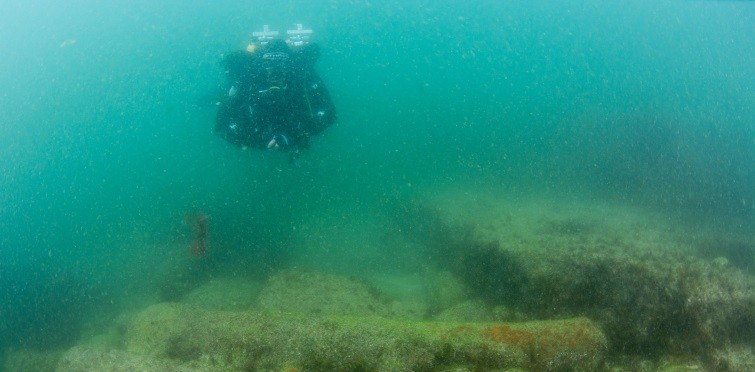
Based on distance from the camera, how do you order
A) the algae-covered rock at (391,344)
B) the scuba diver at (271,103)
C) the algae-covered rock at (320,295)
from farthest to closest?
the scuba diver at (271,103), the algae-covered rock at (320,295), the algae-covered rock at (391,344)

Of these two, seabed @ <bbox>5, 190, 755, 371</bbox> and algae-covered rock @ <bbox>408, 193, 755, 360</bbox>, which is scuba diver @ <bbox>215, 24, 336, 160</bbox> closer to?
seabed @ <bbox>5, 190, 755, 371</bbox>

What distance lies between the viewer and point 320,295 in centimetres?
594

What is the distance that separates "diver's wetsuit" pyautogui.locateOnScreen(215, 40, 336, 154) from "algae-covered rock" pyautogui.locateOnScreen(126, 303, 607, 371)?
567 cm

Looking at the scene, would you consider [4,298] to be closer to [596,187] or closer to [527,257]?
[527,257]

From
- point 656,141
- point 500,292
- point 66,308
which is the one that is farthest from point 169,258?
point 656,141

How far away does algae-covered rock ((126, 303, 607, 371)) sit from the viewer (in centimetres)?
331

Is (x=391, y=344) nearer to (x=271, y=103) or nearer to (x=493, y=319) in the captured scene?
(x=493, y=319)

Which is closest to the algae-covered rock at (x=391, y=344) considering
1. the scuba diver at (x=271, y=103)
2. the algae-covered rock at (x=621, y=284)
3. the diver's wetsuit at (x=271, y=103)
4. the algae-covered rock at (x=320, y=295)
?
the algae-covered rock at (x=621, y=284)

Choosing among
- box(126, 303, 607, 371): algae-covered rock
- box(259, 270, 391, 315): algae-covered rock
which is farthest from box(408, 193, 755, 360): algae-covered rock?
box(259, 270, 391, 315): algae-covered rock

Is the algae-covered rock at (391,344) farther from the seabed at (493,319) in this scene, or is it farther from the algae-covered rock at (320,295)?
the algae-covered rock at (320,295)

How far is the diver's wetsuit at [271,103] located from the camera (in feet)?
29.3

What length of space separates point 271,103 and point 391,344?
7.03 meters

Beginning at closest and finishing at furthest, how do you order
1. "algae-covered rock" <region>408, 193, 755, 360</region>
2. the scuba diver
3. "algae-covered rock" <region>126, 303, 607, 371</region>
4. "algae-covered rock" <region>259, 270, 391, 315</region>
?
"algae-covered rock" <region>126, 303, 607, 371</region>, "algae-covered rock" <region>408, 193, 755, 360</region>, "algae-covered rock" <region>259, 270, 391, 315</region>, the scuba diver

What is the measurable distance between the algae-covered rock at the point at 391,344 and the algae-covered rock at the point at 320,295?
170 cm
